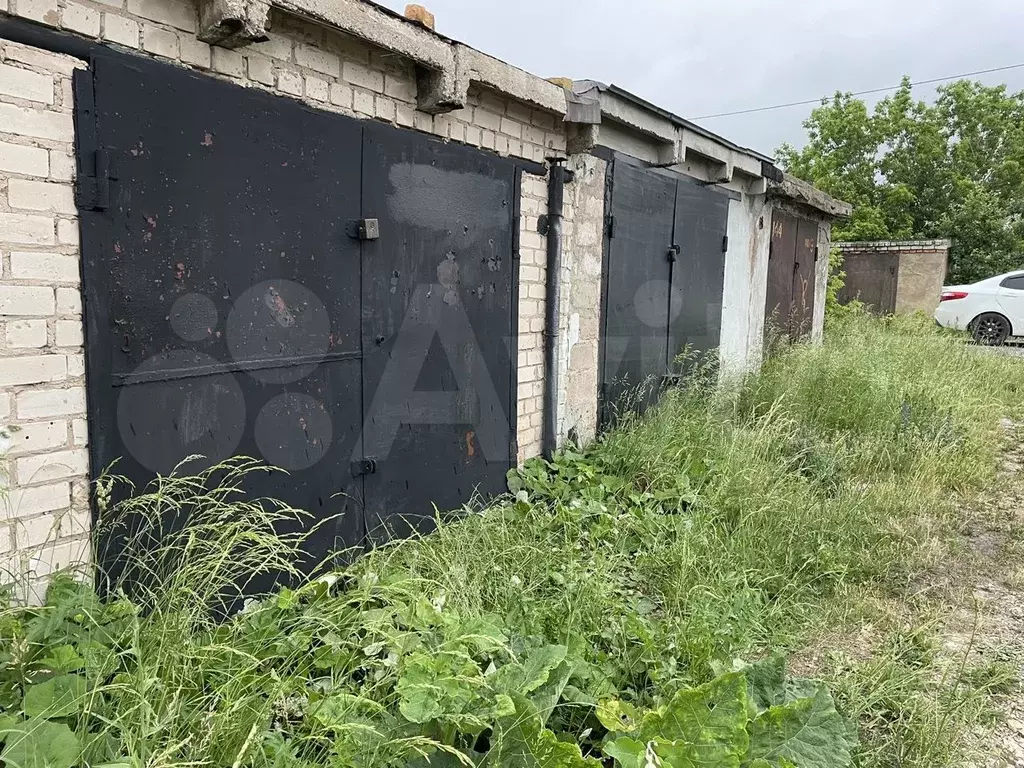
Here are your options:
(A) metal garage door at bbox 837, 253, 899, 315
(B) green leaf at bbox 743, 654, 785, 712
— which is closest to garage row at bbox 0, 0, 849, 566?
(B) green leaf at bbox 743, 654, 785, 712

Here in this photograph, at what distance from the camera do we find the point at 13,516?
2100 mm

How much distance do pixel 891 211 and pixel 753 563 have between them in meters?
22.8

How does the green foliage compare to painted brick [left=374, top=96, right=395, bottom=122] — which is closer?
the green foliage

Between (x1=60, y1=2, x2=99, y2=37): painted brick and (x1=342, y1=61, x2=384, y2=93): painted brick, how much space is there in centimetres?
106

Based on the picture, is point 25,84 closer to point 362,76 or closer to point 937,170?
point 362,76

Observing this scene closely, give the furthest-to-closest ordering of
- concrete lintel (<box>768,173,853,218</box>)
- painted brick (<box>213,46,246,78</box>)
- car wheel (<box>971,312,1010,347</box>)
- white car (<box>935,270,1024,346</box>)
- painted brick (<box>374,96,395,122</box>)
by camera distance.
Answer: car wheel (<box>971,312,1010,347</box>)
white car (<box>935,270,1024,346</box>)
concrete lintel (<box>768,173,853,218</box>)
painted brick (<box>374,96,395,122</box>)
painted brick (<box>213,46,246,78</box>)

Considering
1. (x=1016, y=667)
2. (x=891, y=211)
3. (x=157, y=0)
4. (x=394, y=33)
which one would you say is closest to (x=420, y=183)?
(x=394, y=33)

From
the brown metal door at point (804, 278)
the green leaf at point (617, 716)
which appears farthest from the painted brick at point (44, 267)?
the brown metal door at point (804, 278)

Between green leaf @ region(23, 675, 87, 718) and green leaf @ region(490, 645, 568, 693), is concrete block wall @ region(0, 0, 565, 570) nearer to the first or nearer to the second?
green leaf @ region(23, 675, 87, 718)

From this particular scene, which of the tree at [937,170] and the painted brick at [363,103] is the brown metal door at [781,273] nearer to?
the painted brick at [363,103]

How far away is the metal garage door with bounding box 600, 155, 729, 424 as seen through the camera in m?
5.09

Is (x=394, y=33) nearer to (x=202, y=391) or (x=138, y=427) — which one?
(x=202, y=391)

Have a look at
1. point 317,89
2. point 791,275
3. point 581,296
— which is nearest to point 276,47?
point 317,89

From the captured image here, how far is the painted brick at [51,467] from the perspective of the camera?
2.11 metres
